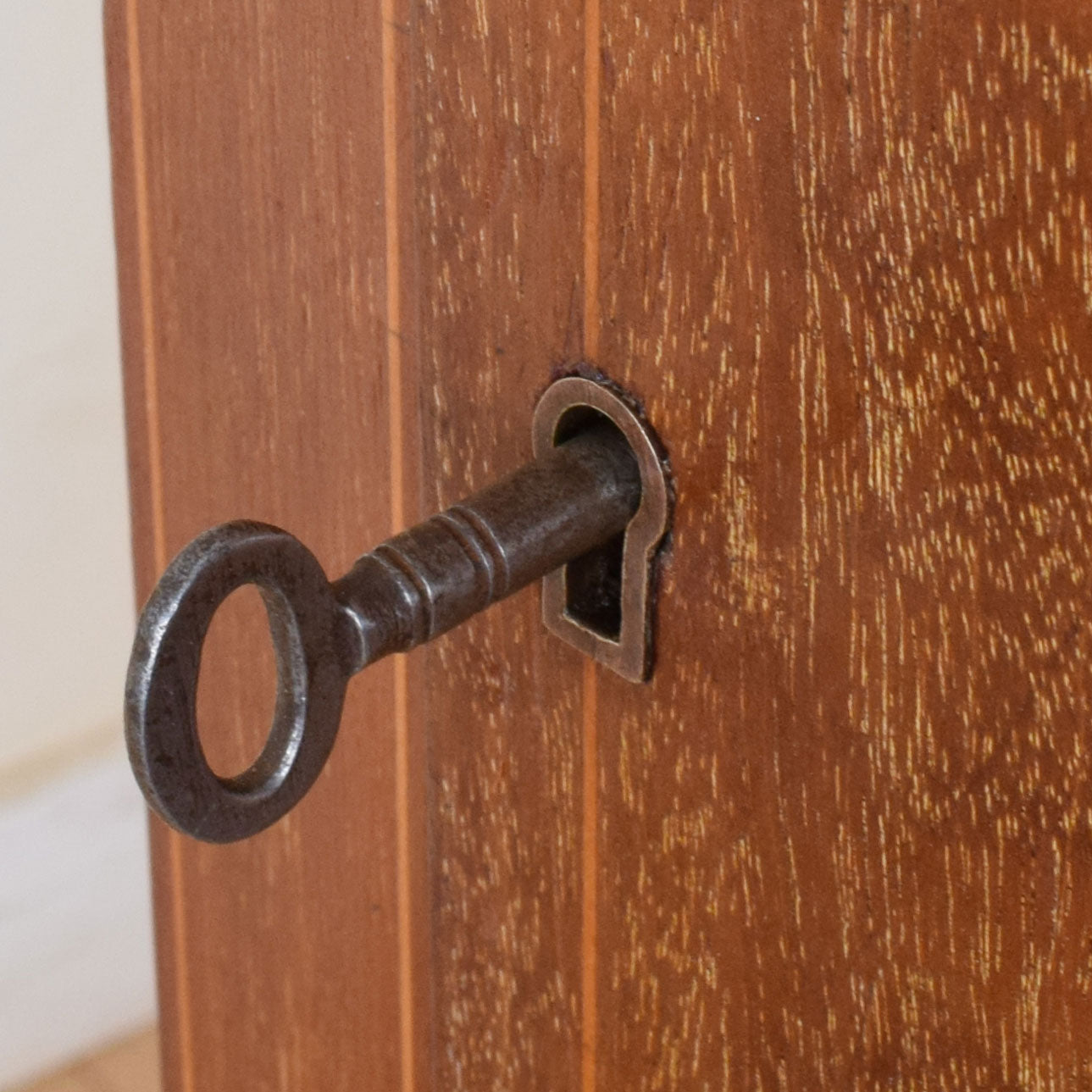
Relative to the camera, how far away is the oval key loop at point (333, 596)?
1.00 feet

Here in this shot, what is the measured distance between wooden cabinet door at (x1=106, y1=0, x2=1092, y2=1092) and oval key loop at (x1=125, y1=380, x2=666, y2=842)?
19 millimetres

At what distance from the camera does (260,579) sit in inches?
12.1

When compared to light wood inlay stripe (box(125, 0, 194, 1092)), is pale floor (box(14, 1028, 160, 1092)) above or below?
below

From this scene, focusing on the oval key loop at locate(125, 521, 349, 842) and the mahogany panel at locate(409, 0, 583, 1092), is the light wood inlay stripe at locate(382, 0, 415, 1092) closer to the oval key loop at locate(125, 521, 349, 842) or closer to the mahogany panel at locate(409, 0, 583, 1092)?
the mahogany panel at locate(409, 0, 583, 1092)

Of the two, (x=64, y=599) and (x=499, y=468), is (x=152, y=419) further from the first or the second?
(x=64, y=599)

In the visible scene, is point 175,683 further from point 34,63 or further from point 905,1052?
point 34,63

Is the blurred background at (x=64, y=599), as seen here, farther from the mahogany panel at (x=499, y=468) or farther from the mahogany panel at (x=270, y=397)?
the mahogany panel at (x=499, y=468)

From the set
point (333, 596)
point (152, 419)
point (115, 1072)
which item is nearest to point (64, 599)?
point (115, 1072)

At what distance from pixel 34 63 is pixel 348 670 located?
994 mm

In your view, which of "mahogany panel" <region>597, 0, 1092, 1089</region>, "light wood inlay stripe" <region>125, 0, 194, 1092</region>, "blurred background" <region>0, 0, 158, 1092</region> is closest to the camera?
"mahogany panel" <region>597, 0, 1092, 1089</region>

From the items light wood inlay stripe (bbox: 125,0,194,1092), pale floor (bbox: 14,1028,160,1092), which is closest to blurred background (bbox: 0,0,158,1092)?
pale floor (bbox: 14,1028,160,1092)

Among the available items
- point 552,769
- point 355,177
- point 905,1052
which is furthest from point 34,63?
point 905,1052

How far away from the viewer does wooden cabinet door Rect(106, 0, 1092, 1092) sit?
0.29 metres

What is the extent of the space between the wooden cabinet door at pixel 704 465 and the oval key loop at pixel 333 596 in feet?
0.06
